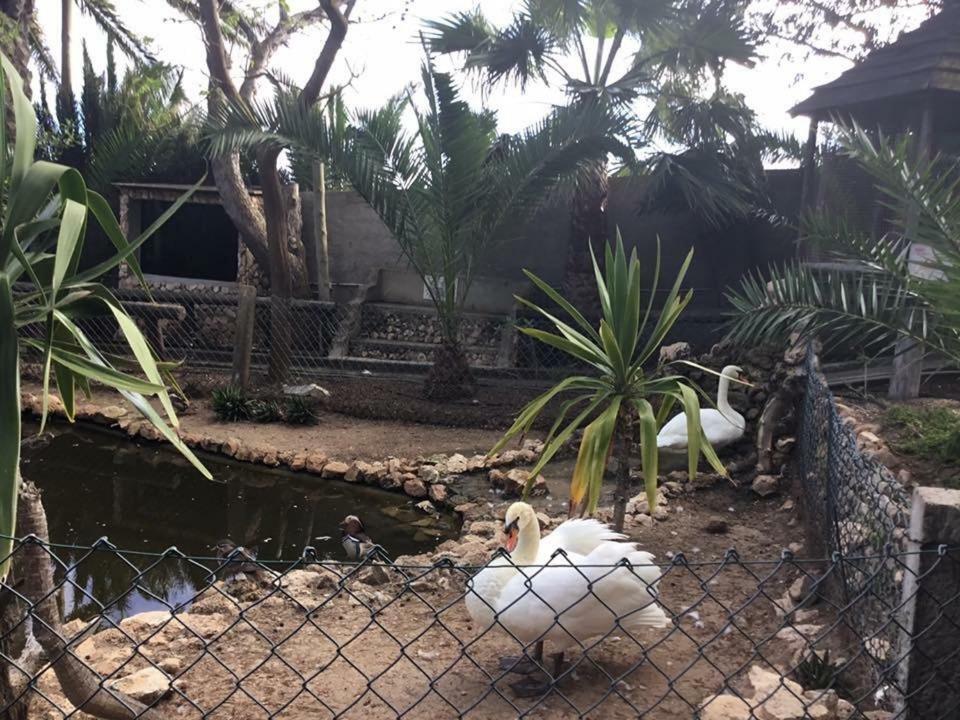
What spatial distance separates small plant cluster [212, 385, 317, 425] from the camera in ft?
26.7

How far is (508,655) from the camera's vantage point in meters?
3.35

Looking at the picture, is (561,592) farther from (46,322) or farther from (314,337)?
(314,337)

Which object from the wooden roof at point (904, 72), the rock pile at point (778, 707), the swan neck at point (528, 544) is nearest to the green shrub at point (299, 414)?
the swan neck at point (528, 544)

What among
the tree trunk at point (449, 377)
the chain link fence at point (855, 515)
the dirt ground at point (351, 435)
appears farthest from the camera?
the tree trunk at point (449, 377)

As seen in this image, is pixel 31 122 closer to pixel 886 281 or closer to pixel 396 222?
pixel 886 281

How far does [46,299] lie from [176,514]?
4.23 m

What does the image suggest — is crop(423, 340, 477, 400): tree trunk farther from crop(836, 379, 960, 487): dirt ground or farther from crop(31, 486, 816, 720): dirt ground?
crop(31, 486, 816, 720): dirt ground

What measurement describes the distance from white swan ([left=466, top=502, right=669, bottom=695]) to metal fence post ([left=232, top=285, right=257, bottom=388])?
5798 mm

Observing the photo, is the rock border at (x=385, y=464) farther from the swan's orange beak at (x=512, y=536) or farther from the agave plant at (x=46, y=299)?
Answer: the agave plant at (x=46, y=299)

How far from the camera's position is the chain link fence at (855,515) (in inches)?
111

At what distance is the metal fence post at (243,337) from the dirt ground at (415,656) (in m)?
4.70

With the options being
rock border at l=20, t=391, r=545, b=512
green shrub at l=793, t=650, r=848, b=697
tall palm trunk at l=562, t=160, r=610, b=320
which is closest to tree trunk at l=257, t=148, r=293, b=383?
rock border at l=20, t=391, r=545, b=512

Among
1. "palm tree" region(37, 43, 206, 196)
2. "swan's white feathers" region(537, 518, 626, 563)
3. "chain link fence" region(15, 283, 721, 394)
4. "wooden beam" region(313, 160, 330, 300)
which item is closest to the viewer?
"swan's white feathers" region(537, 518, 626, 563)

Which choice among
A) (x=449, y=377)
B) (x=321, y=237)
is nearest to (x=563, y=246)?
(x=321, y=237)
